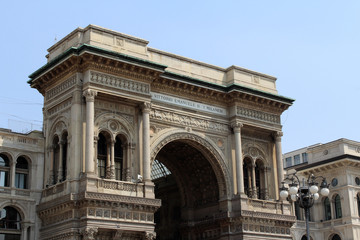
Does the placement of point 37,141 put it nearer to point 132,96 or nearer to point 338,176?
point 132,96

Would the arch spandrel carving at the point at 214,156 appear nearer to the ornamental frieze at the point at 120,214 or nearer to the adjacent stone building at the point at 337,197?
the ornamental frieze at the point at 120,214

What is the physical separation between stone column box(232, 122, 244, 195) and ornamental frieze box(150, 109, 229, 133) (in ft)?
2.64

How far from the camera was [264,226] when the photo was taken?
40.9m

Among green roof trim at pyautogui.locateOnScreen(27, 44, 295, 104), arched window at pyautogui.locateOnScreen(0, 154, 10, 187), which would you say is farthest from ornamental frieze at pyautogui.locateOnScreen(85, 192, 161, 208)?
green roof trim at pyautogui.locateOnScreen(27, 44, 295, 104)

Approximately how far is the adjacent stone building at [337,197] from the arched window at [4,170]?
27241 mm

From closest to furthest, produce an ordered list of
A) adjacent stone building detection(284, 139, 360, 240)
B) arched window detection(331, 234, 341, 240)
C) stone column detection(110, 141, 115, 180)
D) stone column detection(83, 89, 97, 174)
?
stone column detection(83, 89, 97, 174) < stone column detection(110, 141, 115, 180) < adjacent stone building detection(284, 139, 360, 240) < arched window detection(331, 234, 341, 240)

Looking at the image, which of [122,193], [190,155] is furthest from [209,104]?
[122,193]

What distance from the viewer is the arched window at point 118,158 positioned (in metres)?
36.8

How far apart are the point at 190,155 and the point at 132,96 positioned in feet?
28.8

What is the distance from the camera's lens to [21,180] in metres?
37.2

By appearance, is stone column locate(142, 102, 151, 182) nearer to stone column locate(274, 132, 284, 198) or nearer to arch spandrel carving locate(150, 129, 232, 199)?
arch spandrel carving locate(150, 129, 232, 199)

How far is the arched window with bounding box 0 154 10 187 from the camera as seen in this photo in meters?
36.4

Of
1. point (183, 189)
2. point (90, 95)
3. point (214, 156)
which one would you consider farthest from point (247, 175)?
point (90, 95)

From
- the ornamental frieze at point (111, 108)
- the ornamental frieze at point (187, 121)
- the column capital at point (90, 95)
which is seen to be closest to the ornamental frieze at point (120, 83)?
the column capital at point (90, 95)
